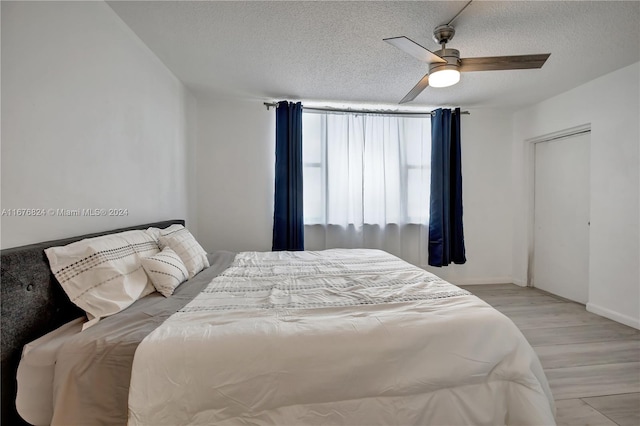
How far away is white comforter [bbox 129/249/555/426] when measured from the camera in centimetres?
93

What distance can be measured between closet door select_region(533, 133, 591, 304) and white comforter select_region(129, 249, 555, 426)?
9.45 feet

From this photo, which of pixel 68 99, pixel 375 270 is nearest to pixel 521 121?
pixel 375 270

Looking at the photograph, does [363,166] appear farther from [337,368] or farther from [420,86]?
[337,368]

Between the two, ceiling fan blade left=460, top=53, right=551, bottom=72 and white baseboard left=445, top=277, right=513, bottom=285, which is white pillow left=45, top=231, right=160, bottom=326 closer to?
ceiling fan blade left=460, top=53, right=551, bottom=72

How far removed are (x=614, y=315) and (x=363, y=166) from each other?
299 centimetres

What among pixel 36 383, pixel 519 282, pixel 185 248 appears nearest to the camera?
pixel 36 383

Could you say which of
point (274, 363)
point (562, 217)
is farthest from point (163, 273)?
point (562, 217)

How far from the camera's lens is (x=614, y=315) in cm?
260

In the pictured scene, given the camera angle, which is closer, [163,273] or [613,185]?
[163,273]

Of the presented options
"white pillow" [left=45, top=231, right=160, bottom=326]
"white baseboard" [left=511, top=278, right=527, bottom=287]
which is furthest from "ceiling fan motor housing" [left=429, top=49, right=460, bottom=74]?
"white baseboard" [left=511, top=278, right=527, bottom=287]

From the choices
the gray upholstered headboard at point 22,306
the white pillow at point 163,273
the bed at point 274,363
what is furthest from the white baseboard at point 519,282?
the gray upholstered headboard at point 22,306

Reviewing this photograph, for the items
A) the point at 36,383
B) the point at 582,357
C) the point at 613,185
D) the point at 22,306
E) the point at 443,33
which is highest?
the point at 443,33

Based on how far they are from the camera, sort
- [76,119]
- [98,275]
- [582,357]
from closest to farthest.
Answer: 1. [98,275]
2. [76,119]
3. [582,357]

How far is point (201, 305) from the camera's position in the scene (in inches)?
50.6
